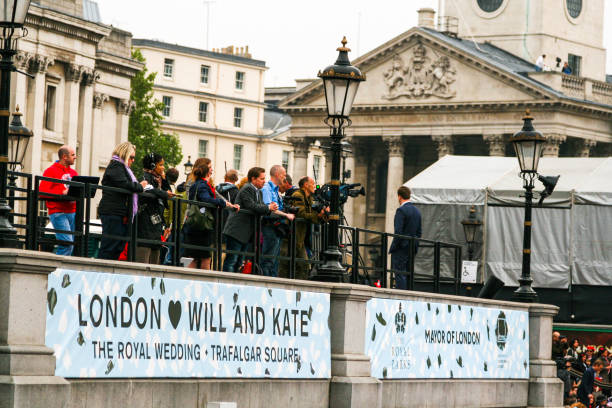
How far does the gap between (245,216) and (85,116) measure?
44.0m

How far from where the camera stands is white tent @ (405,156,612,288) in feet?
120

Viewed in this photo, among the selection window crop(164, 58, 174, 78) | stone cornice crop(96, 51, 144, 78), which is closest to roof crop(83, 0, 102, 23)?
stone cornice crop(96, 51, 144, 78)

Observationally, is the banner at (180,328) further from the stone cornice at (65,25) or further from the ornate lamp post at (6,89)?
the stone cornice at (65,25)

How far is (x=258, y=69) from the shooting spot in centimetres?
11269

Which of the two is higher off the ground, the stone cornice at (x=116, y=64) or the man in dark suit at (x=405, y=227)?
the stone cornice at (x=116, y=64)

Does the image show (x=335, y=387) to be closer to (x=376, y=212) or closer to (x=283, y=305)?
(x=283, y=305)

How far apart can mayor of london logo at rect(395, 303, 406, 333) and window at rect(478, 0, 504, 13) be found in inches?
2963

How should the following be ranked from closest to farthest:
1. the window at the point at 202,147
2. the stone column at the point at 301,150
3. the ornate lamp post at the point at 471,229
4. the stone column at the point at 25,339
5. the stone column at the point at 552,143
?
the stone column at the point at 25,339, the ornate lamp post at the point at 471,229, the stone column at the point at 552,143, the stone column at the point at 301,150, the window at the point at 202,147

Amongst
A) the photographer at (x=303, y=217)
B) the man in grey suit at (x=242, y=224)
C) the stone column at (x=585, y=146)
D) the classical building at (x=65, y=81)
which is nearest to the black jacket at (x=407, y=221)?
the photographer at (x=303, y=217)

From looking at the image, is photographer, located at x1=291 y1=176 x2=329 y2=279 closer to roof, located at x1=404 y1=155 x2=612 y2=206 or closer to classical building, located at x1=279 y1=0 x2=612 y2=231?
roof, located at x1=404 y1=155 x2=612 y2=206

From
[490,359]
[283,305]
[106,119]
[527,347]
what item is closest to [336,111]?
[283,305]

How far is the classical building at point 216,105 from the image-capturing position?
351ft

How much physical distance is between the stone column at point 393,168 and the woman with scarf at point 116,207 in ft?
228

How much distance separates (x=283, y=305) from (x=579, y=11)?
3154 inches
